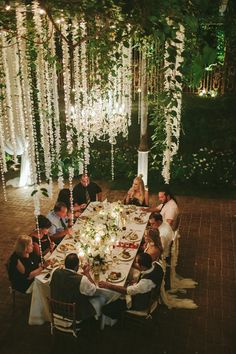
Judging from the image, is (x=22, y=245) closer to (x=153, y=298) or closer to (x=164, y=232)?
(x=153, y=298)

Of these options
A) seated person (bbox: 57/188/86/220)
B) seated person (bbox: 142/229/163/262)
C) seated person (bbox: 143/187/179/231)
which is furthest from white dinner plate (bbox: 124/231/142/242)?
seated person (bbox: 57/188/86/220)

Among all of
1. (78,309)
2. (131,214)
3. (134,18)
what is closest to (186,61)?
(134,18)

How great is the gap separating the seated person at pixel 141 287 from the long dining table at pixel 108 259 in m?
0.09

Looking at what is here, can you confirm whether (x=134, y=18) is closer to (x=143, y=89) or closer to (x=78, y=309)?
(x=78, y=309)

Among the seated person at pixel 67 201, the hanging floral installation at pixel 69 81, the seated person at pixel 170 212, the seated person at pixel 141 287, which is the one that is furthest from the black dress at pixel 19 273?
the seated person at pixel 170 212

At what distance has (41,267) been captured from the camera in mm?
5168

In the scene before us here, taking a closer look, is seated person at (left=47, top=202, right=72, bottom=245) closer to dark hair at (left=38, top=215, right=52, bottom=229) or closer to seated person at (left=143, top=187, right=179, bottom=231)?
dark hair at (left=38, top=215, right=52, bottom=229)

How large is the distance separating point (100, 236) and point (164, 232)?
1.08 metres

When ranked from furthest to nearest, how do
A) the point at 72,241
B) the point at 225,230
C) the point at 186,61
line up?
the point at 225,230, the point at 72,241, the point at 186,61

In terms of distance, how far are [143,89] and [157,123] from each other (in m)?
1.96

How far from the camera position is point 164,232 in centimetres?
590

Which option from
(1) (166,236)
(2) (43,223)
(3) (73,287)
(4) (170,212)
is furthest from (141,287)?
(4) (170,212)

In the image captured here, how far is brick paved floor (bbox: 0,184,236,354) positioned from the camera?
15.6 feet

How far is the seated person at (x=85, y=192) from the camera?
7.57m
